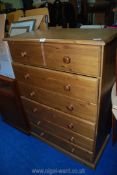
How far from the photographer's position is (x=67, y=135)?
4.33 feet

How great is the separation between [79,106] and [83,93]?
124 millimetres

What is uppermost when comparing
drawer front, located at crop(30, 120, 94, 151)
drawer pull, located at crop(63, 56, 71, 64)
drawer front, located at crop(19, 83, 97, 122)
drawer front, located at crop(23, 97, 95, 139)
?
drawer pull, located at crop(63, 56, 71, 64)

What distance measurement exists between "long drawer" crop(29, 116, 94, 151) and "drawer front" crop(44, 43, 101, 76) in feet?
1.87

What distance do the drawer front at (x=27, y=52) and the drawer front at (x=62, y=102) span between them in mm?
234

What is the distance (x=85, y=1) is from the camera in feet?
7.00

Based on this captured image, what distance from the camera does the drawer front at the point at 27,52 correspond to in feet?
3.45

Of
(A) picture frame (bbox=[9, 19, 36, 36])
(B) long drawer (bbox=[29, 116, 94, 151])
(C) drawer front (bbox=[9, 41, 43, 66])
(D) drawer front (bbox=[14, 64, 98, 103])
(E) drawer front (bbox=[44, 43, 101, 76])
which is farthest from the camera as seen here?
(A) picture frame (bbox=[9, 19, 36, 36])

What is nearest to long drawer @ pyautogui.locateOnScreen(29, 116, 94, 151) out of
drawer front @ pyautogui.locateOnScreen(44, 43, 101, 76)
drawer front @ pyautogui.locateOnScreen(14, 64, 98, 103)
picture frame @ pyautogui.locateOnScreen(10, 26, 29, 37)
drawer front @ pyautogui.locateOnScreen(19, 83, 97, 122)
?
drawer front @ pyautogui.locateOnScreen(19, 83, 97, 122)

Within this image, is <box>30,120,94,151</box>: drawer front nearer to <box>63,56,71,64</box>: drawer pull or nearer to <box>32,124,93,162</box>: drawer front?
<box>32,124,93,162</box>: drawer front

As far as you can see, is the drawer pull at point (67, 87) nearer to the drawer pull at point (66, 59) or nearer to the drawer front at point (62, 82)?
the drawer front at point (62, 82)

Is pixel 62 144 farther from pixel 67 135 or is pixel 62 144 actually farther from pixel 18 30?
pixel 18 30

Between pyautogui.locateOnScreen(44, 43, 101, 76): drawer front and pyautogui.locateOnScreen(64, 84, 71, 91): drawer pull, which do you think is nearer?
pyautogui.locateOnScreen(44, 43, 101, 76): drawer front

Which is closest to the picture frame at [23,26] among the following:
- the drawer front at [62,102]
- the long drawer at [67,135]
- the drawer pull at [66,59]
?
the drawer front at [62,102]

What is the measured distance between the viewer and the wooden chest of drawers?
34.1 inches
